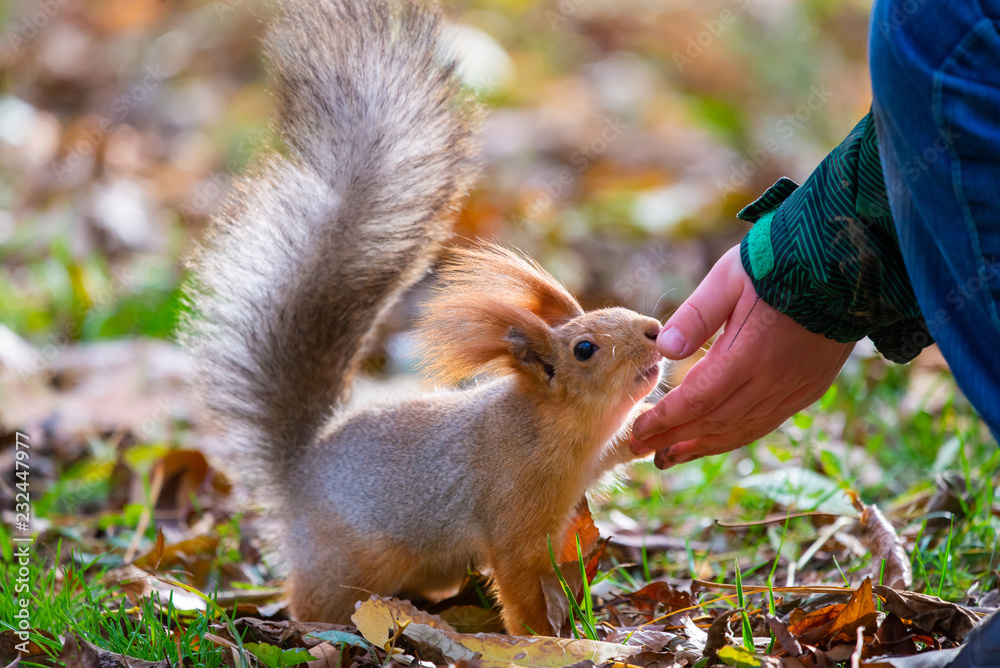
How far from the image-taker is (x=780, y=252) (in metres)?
2.13

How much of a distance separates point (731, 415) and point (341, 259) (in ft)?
4.35

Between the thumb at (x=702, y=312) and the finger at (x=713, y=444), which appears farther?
the finger at (x=713, y=444)

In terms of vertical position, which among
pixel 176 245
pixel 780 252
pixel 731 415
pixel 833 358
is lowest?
pixel 176 245

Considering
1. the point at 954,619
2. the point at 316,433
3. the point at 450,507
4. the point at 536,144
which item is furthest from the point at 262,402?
the point at 536,144

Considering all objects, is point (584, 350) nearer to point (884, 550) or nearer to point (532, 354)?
point (532, 354)

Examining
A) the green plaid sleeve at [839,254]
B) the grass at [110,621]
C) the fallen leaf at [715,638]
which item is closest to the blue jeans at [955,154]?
the green plaid sleeve at [839,254]

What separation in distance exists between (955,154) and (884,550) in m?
1.34

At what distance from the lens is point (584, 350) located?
8.64 feet

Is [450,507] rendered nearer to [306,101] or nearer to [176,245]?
[306,101]

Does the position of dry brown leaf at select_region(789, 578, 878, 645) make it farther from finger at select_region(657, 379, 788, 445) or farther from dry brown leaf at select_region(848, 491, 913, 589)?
finger at select_region(657, 379, 788, 445)

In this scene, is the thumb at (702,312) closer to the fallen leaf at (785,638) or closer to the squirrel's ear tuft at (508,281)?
the squirrel's ear tuft at (508,281)

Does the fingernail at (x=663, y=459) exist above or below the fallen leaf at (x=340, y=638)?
above

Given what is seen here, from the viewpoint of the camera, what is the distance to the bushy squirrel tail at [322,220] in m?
2.80

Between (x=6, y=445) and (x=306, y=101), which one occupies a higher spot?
(x=306, y=101)
